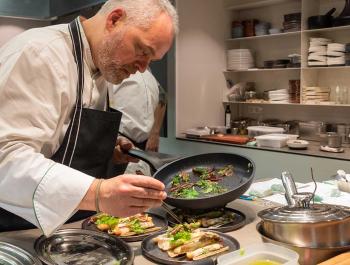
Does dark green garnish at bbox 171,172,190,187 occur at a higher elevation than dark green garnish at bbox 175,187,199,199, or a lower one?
higher

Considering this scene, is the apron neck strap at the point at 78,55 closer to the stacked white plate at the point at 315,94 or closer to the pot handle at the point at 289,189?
the pot handle at the point at 289,189

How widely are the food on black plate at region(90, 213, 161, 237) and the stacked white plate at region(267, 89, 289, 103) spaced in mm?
2926

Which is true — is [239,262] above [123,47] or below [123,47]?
below

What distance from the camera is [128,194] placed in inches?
39.1

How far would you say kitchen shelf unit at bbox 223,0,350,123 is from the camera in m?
3.77

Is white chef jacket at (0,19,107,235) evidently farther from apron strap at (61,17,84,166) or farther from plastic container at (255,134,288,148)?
plastic container at (255,134,288,148)

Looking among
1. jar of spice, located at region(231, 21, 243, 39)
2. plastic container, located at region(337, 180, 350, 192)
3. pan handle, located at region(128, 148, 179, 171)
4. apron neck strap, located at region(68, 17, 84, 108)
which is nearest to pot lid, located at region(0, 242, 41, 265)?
apron neck strap, located at region(68, 17, 84, 108)

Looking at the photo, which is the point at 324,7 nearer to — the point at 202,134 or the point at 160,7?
the point at 202,134

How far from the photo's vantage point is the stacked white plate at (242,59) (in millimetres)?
4340

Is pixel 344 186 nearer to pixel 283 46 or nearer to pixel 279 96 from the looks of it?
pixel 279 96

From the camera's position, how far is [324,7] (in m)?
3.84

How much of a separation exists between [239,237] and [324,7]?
3.21m

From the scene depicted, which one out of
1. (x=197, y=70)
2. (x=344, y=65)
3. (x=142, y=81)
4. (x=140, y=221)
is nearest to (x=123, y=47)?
(x=140, y=221)

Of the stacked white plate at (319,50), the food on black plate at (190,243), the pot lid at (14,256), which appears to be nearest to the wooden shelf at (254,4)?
the stacked white plate at (319,50)
